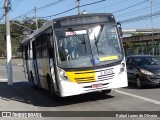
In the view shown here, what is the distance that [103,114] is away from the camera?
1053cm

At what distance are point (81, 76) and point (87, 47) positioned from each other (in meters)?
0.99

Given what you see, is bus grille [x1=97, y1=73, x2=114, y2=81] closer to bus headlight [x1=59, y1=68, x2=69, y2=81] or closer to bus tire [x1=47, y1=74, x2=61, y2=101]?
bus headlight [x1=59, y1=68, x2=69, y2=81]

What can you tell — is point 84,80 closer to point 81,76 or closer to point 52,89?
point 81,76

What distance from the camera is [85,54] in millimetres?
12875

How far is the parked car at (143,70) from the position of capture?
1602 centimetres

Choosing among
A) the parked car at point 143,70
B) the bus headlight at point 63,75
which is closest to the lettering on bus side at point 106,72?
the bus headlight at point 63,75

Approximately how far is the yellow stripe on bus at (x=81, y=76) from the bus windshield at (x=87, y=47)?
224 millimetres

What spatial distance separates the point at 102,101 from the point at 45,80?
3.29 metres

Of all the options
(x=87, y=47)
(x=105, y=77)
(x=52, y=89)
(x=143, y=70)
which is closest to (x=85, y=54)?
(x=87, y=47)

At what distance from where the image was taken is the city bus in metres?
12.7

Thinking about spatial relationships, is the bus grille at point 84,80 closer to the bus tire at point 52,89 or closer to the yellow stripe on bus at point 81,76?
the yellow stripe on bus at point 81,76

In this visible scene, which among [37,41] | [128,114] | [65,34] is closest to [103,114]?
[128,114]

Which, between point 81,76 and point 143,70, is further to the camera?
point 143,70

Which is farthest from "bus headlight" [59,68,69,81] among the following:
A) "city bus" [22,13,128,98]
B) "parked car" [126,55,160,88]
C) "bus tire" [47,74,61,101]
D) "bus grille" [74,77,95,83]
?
"parked car" [126,55,160,88]
